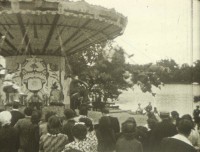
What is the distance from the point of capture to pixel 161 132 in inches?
318

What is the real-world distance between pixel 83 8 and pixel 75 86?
31.6 ft

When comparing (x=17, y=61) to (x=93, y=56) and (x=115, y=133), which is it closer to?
(x=115, y=133)

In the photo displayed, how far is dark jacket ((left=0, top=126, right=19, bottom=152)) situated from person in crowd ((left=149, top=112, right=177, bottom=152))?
2.54m

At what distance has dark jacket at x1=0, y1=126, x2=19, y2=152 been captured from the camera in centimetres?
738

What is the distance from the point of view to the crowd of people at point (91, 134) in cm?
593

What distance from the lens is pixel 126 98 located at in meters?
63.7

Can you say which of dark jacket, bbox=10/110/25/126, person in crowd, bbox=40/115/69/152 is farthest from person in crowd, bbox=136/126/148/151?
dark jacket, bbox=10/110/25/126

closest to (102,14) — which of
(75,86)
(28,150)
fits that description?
(28,150)

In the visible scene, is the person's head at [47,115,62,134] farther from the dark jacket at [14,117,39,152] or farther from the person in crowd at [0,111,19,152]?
the dark jacket at [14,117,39,152]

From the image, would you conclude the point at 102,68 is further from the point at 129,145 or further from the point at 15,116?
the point at 129,145

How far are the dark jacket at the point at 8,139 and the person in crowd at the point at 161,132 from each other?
2.54 metres

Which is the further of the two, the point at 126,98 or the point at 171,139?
the point at 126,98

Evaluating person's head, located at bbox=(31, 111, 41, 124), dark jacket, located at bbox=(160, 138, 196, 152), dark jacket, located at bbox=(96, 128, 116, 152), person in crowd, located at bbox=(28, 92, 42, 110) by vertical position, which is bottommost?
dark jacket, located at bbox=(96, 128, 116, 152)

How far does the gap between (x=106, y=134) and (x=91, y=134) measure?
263cm
